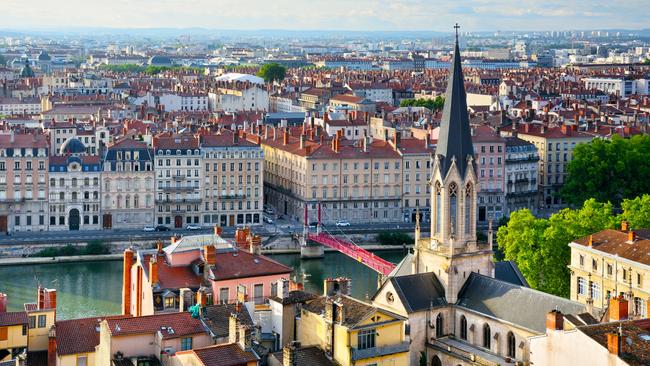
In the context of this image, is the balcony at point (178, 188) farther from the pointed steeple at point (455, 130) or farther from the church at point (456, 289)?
the pointed steeple at point (455, 130)

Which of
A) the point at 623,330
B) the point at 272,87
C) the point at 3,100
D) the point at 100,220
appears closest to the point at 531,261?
the point at 623,330

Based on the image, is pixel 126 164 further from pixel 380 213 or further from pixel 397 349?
pixel 397 349

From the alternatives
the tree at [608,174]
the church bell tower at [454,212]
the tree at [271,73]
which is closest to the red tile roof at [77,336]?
the church bell tower at [454,212]

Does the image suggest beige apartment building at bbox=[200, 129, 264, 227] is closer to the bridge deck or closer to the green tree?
the bridge deck

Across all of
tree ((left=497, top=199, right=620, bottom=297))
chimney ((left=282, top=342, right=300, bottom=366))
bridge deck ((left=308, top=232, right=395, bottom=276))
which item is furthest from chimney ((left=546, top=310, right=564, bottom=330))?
bridge deck ((left=308, top=232, right=395, bottom=276))

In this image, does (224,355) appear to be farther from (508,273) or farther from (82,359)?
(508,273)

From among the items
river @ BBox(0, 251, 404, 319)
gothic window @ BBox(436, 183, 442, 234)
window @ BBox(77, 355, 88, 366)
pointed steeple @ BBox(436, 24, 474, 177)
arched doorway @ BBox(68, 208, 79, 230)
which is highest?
pointed steeple @ BBox(436, 24, 474, 177)
